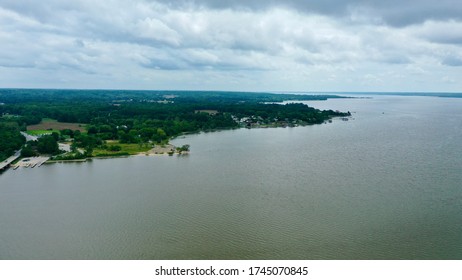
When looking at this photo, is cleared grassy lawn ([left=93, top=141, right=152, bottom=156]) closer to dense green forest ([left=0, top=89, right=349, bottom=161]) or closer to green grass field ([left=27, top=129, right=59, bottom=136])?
dense green forest ([left=0, top=89, right=349, bottom=161])

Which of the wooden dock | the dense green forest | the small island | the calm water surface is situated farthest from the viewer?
the dense green forest

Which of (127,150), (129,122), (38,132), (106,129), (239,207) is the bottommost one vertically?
(239,207)

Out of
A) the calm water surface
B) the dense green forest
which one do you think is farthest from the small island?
the calm water surface

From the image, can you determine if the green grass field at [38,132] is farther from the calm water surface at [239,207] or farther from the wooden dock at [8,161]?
→ the calm water surface at [239,207]

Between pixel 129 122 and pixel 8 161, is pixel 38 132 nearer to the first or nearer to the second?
pixel 129 122

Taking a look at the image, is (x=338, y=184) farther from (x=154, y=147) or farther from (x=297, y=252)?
(x=154, y=147)

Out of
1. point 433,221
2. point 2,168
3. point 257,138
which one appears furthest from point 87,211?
point 257,138

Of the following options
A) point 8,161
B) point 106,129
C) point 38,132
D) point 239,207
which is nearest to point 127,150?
point 8,161

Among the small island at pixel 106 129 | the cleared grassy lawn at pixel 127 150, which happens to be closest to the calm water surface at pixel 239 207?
the cleared grassy lawn at pixel 127 150

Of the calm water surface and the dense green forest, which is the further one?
the dense green forest
